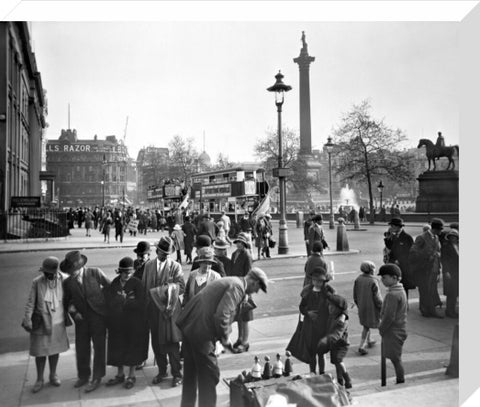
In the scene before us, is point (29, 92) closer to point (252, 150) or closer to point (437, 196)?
point (252, 150)

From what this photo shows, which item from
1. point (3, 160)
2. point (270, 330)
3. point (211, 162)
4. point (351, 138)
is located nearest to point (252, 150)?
point (211, 162)

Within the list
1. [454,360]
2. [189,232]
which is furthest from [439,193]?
[189,232]

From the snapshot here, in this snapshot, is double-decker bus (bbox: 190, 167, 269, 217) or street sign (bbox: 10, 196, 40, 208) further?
double-decker bus (bbox: 190, 167, 269, 217)

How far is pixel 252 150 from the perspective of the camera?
587 centimetres

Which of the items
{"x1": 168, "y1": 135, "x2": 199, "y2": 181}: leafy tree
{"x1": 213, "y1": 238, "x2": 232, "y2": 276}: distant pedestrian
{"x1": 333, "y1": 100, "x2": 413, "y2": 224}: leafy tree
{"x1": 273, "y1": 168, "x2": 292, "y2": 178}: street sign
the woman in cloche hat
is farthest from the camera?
{"x1": 273, "y1": 168, "x2": 292, "y2": 178}: street sign

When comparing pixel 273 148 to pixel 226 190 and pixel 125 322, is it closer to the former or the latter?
pixel 226 190

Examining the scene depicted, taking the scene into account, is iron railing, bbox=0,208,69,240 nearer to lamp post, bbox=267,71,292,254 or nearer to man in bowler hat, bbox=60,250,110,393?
man in bowler hat, bbox=60,250,110,393

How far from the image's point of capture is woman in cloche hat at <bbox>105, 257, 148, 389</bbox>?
3877 millimetres

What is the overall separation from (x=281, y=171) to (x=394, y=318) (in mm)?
3254

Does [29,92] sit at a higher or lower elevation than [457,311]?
higher

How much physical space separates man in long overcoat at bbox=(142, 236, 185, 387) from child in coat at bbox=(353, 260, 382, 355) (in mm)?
1978

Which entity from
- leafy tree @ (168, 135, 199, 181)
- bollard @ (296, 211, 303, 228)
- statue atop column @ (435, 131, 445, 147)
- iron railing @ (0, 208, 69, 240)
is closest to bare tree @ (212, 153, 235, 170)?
leafy tree @ (168, 135, 199, 181)

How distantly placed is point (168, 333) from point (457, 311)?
388 centimetres

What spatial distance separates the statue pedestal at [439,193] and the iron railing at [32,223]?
4.61 m
